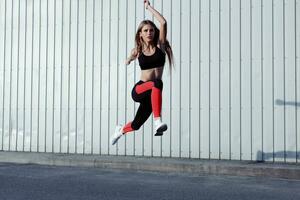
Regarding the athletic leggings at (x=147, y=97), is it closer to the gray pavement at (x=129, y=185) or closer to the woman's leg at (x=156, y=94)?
the woman's leg at (x=156, y=94)

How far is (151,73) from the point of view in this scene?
4.89 m

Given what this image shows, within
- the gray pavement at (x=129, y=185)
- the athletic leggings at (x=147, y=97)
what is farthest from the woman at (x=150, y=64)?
the gray pavement at (x=129, y=185)

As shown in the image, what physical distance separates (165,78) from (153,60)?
10.7 meters

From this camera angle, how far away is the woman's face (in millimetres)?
4918

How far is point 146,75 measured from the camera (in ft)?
16.1

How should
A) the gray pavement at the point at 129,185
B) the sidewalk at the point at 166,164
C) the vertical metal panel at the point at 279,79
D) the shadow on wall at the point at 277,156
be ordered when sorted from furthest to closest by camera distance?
the vertical metal panel at the point at 279,79 → the shadow on wall at the point at 277,156 → the sidewalk at the point at 166,164 → the gray pavement at the point at 129,185

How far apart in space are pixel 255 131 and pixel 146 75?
413 inches

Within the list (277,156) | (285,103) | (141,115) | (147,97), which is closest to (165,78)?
(285,103)

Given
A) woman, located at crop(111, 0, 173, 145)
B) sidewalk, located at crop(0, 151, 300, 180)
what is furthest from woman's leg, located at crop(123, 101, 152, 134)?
sidewalk, located at crop(0, 151, 300, 180)

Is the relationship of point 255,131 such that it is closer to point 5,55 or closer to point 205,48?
point 205,48

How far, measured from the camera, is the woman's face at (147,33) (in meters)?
4.92

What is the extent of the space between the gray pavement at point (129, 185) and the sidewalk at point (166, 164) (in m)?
0.26

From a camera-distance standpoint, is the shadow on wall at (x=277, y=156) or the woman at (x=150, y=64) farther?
the shadow on wall at (x=277, y=156)

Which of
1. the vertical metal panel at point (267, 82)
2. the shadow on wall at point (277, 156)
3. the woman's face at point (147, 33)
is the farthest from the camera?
the vertical metal panel at point (267, 82)
